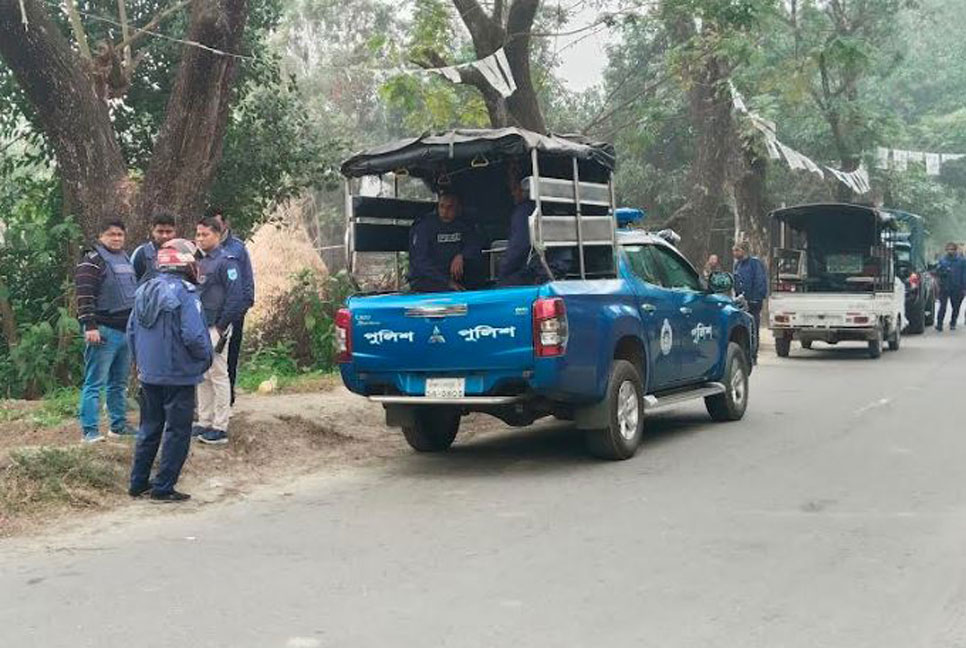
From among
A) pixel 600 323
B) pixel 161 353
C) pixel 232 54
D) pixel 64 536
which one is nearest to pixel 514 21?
pixel 232 54

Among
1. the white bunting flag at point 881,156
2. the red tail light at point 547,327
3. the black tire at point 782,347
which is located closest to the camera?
the red tail light at point 547,327

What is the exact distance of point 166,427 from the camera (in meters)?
7.04

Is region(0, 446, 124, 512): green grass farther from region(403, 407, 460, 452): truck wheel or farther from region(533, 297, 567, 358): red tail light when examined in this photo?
region(533, 297, 567, 358): red tail light

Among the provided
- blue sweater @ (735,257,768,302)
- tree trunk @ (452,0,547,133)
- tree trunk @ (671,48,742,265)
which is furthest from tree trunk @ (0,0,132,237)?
tree trunk @ (671,48,742,265)

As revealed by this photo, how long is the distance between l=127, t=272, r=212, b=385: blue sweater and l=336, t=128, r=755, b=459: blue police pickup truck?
1.49 metres

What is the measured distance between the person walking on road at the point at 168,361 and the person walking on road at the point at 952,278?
2089 cm

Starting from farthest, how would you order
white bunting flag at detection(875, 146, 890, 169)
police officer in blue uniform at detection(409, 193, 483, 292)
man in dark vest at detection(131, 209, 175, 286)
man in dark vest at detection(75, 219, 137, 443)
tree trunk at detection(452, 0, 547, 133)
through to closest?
white bunting flag at detection(875, 146, 890, 169)
tree trunk at detection(452, 0, 547, 133)
police officer in blue uniform at detection(409, 193, 483, 292)
man in dark vest at detection(75, 219, 137, 443)
man in dark vest at detection(131, 209, 175, 286)

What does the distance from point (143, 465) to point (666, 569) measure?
3.69m

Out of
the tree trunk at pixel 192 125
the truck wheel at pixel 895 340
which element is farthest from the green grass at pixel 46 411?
the truck wheel at pixel 895 340

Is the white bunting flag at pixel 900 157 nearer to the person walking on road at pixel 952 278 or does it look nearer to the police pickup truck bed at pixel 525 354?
the person walking on road at pixel 952 278

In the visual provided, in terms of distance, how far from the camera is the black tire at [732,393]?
34.4 ft

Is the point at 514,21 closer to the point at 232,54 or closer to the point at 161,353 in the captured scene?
the point at 232,54

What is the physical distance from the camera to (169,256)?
704 centimetres

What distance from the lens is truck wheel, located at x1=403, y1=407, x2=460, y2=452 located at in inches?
348
